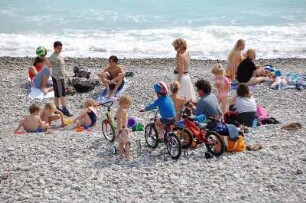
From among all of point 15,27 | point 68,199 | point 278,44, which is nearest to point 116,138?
point 68,199

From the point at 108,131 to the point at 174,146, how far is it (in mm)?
1723

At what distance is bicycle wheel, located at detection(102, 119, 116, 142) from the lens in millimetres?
10020

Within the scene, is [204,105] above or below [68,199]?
above

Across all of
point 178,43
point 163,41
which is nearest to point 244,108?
point 178,43

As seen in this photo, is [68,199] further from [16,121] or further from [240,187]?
[16,121]

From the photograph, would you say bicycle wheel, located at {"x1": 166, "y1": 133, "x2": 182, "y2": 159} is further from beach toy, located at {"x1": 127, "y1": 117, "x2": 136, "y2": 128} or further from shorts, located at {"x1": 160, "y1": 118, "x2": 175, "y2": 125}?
beach toy, located at {"x1": 127, "y1": 117, "x2": 136, "y2": 128}

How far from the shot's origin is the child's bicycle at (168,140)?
8930 millimetres

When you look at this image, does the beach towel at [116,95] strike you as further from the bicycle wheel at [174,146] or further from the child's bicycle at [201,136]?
the bicycle wheel at [174,146]

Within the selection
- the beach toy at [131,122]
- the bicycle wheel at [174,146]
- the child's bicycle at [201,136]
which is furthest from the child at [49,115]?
the bicycle wheel at [174,146]

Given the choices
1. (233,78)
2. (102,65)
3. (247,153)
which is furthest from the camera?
(102,65)

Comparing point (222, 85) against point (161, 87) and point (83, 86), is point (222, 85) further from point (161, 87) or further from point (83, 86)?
point (83, 86)

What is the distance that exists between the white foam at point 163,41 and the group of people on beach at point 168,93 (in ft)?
25.1

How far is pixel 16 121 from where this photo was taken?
12.8m

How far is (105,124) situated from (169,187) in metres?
2.43
